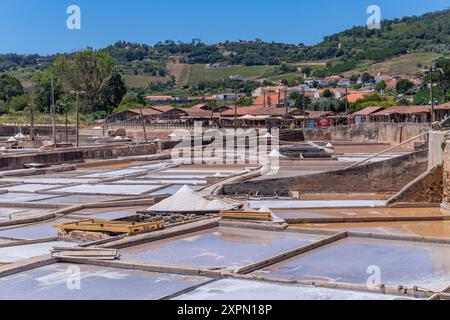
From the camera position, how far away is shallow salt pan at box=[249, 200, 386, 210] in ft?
74.6

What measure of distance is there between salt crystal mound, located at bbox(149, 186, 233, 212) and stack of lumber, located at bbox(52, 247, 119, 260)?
601 centimetres

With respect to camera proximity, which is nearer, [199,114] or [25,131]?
[25,131]

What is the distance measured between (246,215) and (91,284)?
23.8 feet

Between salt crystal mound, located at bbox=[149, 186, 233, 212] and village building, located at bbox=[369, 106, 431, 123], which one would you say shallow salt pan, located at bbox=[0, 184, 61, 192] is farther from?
village building, located at bbox=[369, 106, 431, 123]

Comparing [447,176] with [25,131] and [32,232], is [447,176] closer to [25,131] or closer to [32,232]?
[32,232]

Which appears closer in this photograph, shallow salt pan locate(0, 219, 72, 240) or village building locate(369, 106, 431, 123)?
shallow salt pan locate(0, 219, 72, 240)

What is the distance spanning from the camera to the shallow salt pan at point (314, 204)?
22734mm

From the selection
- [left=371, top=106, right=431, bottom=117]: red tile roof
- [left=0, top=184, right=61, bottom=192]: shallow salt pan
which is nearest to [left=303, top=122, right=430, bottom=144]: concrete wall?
[left=371, top=106, right=431, bottom=117]: red tile roof

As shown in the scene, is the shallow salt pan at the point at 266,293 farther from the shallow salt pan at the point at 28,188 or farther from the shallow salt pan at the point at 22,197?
the shallow salt pan at the point at 28,188

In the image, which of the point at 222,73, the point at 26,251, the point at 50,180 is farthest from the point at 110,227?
the point at 222,73

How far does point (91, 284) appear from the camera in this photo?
10.9 meters
